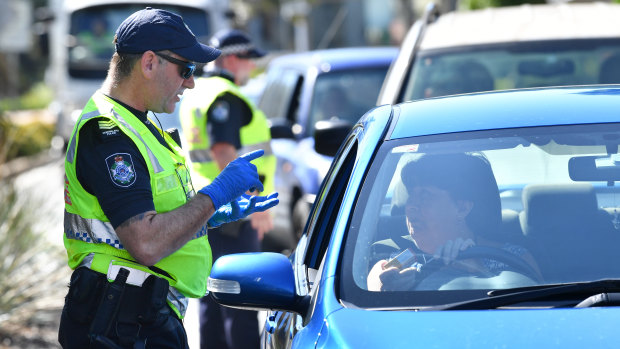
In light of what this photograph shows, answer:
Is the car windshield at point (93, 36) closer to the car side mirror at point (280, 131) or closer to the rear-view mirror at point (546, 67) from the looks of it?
the car side mirror at point (280, 131)

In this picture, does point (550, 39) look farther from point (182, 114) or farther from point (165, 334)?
point (165, 334)

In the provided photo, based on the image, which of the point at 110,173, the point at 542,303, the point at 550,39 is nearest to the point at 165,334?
the point at 110,173

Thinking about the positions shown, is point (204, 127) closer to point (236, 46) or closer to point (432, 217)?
point (236, 46)

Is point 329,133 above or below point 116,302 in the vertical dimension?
Result: below

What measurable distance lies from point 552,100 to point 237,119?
6.93 feet

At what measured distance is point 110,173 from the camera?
303 centimetres

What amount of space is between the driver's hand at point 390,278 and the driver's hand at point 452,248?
0.33ft

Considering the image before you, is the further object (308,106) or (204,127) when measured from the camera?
(308,106)

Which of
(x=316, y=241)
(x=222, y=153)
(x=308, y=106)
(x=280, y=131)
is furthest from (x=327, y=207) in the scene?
(x=308, y=106)

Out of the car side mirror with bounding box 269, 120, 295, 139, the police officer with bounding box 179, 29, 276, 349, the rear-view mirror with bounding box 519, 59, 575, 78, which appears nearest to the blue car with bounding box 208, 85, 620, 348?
the police officer with bounding box 179, 29, 276, 349

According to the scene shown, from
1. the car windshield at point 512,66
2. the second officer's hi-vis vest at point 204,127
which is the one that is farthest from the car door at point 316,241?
the car windshield at point 512,66

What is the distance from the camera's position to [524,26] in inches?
257

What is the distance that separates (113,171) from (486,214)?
1108 millimetres

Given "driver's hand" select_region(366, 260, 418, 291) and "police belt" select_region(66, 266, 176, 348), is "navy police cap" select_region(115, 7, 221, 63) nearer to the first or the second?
"police belt" select_region(66, 266, 176, 348)
